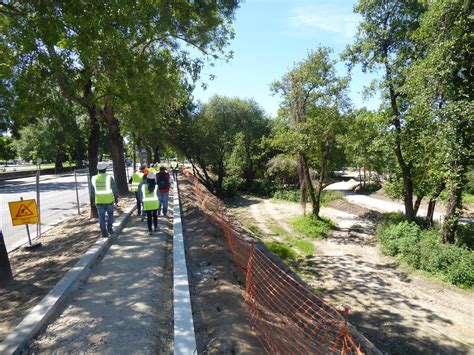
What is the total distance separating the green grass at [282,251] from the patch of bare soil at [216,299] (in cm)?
455

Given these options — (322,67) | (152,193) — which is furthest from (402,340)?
(322,67)

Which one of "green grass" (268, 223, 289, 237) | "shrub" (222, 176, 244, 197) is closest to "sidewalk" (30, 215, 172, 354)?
"green grass" (268, 223, 289, 237)

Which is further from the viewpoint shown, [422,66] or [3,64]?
[422,66]

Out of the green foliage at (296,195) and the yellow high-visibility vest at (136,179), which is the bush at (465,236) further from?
the green foliage at (296,195)

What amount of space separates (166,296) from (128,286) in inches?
28.9

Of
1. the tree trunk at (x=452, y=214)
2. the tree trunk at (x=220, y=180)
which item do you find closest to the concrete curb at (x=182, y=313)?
the tree trunk at (x=452, y=214)

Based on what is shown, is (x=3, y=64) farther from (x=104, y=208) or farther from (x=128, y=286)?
(x=128, y=286)

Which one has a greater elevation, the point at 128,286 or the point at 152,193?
the point at 152,193

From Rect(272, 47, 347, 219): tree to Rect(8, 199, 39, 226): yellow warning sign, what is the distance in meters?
11.7

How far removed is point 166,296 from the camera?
17.1 ft

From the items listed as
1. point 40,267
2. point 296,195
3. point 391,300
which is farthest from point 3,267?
point 296,195

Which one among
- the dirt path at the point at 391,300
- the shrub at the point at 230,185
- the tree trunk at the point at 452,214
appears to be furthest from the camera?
the shrub at the point at 230,185

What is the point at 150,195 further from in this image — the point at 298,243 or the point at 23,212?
the point at 298,243

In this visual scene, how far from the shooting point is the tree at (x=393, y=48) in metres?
13.2
